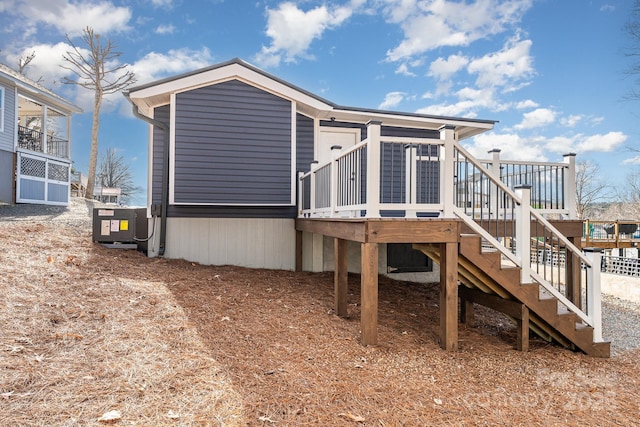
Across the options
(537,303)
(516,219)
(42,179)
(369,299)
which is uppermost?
(42,179)

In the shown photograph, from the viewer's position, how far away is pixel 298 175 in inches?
317

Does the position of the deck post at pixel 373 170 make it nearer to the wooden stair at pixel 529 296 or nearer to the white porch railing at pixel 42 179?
the wooden stair at pixel 529 296

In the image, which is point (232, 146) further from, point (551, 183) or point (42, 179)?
point (42, 179)

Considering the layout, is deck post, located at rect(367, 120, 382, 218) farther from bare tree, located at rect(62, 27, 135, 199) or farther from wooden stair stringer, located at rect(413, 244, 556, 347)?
bare tree, located at rect(62, 27, 135, 199)

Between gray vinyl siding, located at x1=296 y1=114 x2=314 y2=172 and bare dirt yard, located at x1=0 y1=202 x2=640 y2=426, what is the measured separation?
323 centimetres

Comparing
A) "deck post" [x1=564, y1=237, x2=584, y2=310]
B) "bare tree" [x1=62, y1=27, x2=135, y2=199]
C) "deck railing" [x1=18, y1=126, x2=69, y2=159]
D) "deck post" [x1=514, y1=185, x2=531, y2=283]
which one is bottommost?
"deck post" [x1=564, y1=237, x2=584, y2=310]

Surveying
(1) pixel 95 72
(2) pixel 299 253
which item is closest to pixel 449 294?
(2) pixel 299 253

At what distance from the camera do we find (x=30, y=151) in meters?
13.8

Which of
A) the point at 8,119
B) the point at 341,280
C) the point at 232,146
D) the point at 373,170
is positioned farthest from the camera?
the point at 8,119

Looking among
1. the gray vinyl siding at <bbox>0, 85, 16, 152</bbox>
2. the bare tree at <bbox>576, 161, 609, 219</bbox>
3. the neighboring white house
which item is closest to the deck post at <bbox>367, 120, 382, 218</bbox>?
the neighboring white house

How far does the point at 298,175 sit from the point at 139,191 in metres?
28.0

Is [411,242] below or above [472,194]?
below

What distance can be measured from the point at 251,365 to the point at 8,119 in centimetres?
1424

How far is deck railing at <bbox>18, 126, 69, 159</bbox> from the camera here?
47.3 feet
